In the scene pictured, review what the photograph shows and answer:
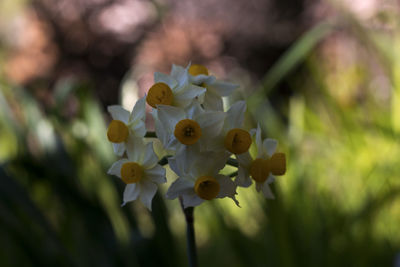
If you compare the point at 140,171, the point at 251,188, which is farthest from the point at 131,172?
the point at 251,188

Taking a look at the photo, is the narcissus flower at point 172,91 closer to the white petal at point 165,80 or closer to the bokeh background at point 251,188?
the white petal at point 165,80

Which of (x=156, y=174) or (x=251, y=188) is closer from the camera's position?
(x=156, y=174)

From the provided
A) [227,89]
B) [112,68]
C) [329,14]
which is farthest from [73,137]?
[329,14]

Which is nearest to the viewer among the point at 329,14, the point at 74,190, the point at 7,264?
the point at 74,190

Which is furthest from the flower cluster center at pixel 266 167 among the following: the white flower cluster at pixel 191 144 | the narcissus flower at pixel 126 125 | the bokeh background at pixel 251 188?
the bokeh background at pixel 251 188

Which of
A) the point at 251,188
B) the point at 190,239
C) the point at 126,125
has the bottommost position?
the point at 190,239

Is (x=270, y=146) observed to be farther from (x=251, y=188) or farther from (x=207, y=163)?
(x=251, y=188)

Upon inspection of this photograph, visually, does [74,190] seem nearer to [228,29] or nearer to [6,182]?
[6,182]
